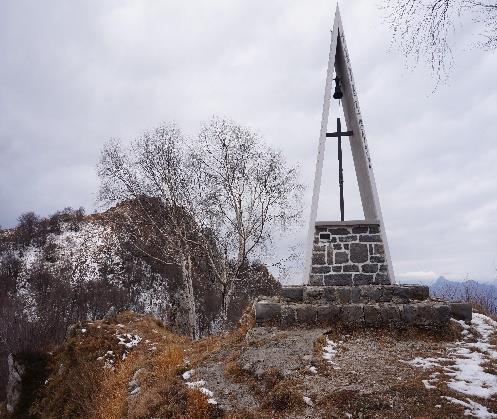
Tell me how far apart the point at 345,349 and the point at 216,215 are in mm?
9575

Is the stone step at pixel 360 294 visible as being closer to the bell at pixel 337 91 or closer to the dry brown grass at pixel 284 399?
the dry brown grass at pixel 284 399

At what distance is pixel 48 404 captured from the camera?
9344 millimetres

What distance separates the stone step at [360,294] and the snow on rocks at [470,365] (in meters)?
0.92

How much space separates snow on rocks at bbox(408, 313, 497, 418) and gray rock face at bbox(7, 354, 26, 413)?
423 inches

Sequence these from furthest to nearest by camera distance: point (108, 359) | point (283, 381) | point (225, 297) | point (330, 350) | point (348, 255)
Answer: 1. point (225, 297)
2. point (108, 359)
3. point (348, 255)
4. point (330, 350)
5. point (283, 381)

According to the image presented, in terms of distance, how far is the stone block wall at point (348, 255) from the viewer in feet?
25.0

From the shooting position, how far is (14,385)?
1126 centimetres

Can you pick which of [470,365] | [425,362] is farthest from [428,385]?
[470,365]

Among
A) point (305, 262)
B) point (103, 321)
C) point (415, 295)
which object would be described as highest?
point (305, 262)

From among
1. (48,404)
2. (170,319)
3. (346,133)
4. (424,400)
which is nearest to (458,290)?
(346,133)

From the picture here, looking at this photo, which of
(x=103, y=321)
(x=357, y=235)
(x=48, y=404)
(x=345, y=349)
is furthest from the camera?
(x=103, y=321)

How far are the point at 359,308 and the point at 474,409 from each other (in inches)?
124

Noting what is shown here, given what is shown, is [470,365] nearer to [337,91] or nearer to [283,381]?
[283,381]

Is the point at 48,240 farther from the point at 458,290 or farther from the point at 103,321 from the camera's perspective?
the point at 458,290
